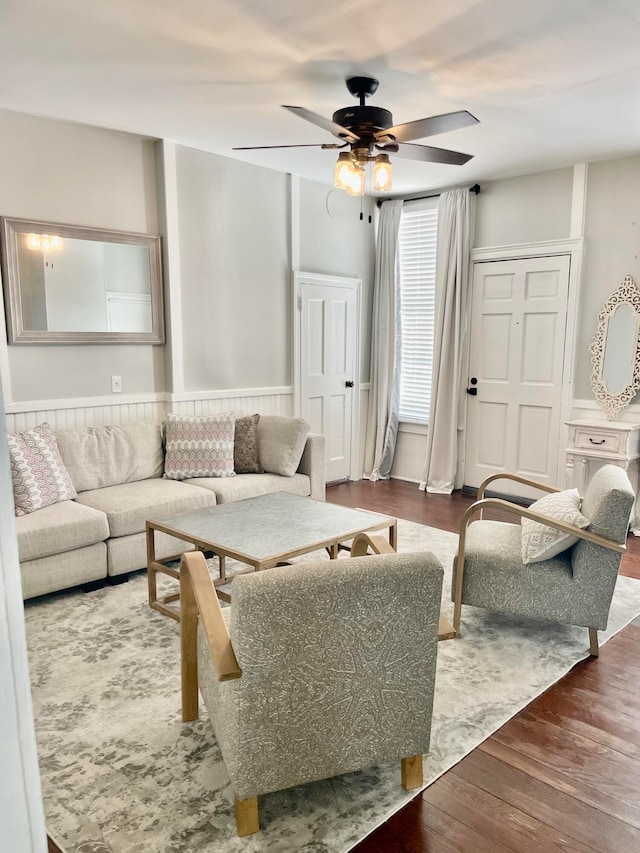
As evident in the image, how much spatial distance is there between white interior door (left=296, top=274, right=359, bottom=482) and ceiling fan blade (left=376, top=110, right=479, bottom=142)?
2.41 metres

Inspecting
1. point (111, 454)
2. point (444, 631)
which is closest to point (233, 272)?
point (111, 454)

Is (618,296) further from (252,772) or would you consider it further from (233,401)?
(252,772)

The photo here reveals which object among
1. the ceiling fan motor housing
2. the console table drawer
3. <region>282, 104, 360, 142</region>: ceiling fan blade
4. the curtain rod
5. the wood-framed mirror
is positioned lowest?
the console table drawer

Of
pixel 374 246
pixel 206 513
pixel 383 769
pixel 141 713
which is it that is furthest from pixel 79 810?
pixel 374 246

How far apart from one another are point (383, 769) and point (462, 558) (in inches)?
42.1

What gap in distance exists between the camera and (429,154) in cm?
327

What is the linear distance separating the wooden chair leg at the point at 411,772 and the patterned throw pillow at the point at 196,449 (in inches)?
99.6

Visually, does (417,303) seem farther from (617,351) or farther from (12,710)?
(12,710)

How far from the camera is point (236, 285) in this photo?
4.86 m

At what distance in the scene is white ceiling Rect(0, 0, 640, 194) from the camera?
243cm

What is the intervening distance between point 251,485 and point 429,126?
231 cm

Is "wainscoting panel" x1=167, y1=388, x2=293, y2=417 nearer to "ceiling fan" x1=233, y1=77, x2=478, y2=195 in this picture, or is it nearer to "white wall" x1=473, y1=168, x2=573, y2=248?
"ceiling fan" x1=233, y1=77, x2=478, y2=195

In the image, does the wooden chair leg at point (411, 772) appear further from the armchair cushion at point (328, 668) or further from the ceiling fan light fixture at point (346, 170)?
the ceiling fan light fixture at point (346, 170)

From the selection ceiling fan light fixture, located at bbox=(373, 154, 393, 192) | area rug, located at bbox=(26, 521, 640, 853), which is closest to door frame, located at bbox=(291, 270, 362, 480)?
ceiling fan light fixture, located at bbox=(373, 154, 393, 192)
